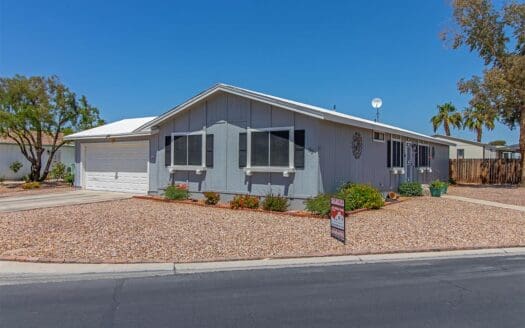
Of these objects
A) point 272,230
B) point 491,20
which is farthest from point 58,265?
point 491,20

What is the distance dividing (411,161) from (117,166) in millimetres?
13727

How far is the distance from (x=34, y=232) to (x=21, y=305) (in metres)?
4.50

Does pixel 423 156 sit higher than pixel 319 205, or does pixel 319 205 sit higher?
pixel 423 156

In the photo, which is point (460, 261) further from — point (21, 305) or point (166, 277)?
point (21, 305)

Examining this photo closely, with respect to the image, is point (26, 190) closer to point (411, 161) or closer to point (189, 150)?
point (189, 150)

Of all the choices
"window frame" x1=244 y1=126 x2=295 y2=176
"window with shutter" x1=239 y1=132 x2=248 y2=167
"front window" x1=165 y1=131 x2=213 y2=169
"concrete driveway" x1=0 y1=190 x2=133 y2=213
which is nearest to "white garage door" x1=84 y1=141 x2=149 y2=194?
"concrete driveway" x1=0 y1=190 x2=133 y2=213

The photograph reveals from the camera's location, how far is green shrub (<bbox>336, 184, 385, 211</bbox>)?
40.4ft

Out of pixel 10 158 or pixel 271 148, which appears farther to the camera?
pixel 10 158

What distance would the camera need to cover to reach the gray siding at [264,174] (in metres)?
12.3

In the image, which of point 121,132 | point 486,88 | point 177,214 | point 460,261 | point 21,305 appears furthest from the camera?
point 486,88

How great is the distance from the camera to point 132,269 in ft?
21.3

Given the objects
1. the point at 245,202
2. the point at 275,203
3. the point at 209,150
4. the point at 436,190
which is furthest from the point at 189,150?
the point at 436,190

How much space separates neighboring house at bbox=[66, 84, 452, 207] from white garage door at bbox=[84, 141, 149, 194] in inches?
1.7

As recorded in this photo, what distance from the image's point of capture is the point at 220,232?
925cm
